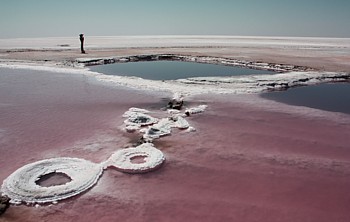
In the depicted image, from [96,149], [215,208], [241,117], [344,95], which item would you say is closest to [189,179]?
[215,208]

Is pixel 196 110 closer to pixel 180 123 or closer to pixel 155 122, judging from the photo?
pixel 180 123

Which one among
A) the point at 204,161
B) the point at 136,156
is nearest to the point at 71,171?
the point at 136,156

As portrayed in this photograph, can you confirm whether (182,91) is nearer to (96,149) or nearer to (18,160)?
(96,149)

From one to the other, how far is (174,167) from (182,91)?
23.7ft

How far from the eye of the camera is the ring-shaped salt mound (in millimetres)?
5344

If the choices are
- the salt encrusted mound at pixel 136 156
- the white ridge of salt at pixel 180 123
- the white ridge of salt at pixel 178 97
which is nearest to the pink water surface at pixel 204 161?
the salt encrusted mound at pixel 136 156

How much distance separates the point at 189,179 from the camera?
19.9ft

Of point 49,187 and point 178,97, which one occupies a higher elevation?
point 178,97

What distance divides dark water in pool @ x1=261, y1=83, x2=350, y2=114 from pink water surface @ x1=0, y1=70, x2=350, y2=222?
5.86 ft

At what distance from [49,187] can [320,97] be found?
1145cm

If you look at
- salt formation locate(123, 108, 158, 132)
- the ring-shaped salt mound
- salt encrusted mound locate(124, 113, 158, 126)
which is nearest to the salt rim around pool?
the ring-shaped salt mound

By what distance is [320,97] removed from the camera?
13.2 meters

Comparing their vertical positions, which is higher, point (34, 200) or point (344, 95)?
point (344, 95)

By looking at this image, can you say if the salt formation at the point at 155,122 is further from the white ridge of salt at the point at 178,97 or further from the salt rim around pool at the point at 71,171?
the white ridge of salt at the point at 178,97
